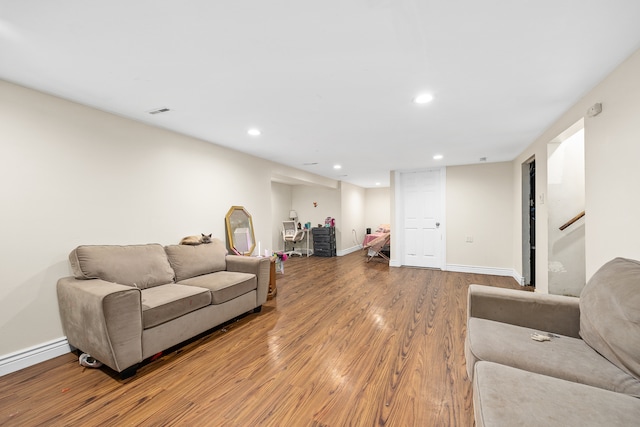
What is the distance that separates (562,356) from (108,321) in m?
2.69

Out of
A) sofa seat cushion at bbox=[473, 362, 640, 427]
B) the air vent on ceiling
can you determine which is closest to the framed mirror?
the air vent on ceiling

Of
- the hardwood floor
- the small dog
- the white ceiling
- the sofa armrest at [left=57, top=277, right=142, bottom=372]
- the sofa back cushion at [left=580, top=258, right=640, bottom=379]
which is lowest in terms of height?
the hardwood floor

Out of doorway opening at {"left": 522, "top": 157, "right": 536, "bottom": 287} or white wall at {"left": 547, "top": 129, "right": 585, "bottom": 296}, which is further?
doorway opening at {"left": 522, "top": 157, "right": 536, "bottom": 287}

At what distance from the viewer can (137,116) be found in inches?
106

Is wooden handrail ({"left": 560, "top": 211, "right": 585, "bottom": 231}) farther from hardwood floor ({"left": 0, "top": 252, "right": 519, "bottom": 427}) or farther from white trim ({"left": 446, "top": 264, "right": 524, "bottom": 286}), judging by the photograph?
white trim ({"left": 446, "top": 264, "right": 524, "bottom": 286})

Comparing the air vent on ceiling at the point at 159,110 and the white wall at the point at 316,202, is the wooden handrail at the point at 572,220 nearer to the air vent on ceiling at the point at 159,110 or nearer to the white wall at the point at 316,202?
the air vent on ceiling at the point at 159,110

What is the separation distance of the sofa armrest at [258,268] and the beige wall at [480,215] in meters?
4.09

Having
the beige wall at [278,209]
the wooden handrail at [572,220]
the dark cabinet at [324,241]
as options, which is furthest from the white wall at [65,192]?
the wooden handrail at [572,220]

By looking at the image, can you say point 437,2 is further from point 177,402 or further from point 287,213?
point 287,213

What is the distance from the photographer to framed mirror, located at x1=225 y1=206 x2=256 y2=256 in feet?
12.7

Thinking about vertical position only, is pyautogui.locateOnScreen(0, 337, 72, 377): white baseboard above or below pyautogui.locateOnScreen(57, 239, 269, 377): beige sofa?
below

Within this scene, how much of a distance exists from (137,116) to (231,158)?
1.40 metres

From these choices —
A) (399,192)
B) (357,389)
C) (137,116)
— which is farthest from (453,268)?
(137,116)

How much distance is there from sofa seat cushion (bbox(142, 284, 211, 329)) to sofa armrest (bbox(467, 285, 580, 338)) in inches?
89.4
